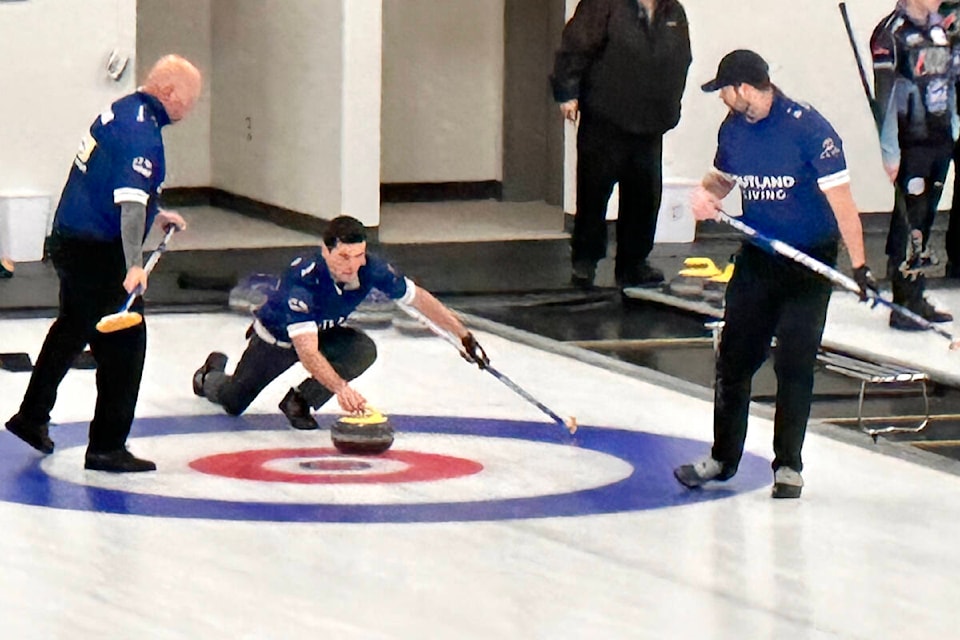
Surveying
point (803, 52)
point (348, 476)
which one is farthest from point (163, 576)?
point (803, 52)

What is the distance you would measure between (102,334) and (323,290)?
96cm

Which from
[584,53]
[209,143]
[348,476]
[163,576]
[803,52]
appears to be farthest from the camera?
[209,143]

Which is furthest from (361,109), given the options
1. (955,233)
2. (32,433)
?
(32,433)

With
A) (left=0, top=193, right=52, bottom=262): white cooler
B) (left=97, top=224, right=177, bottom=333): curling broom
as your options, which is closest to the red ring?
(left=97, top=224, right=177, bottom=333): curling broom

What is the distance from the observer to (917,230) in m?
10.8

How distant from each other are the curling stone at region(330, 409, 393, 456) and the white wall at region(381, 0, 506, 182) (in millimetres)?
8780

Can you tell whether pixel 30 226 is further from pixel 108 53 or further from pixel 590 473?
pixel 590 473

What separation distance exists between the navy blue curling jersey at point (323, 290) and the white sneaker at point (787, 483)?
1552 millimetres

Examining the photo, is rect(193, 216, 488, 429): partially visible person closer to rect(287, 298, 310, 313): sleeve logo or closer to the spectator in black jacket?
rect(287, 298, 310, 313): sleeve logo

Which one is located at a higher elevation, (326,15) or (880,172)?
(326,15)

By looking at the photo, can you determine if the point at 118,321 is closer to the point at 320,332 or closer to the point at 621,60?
the point at 320,332

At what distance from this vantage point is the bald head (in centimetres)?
746

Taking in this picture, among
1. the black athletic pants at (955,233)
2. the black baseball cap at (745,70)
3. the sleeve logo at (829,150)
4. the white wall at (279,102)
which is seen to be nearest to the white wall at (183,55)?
the white wall at (279,102)

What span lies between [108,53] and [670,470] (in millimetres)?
6543
